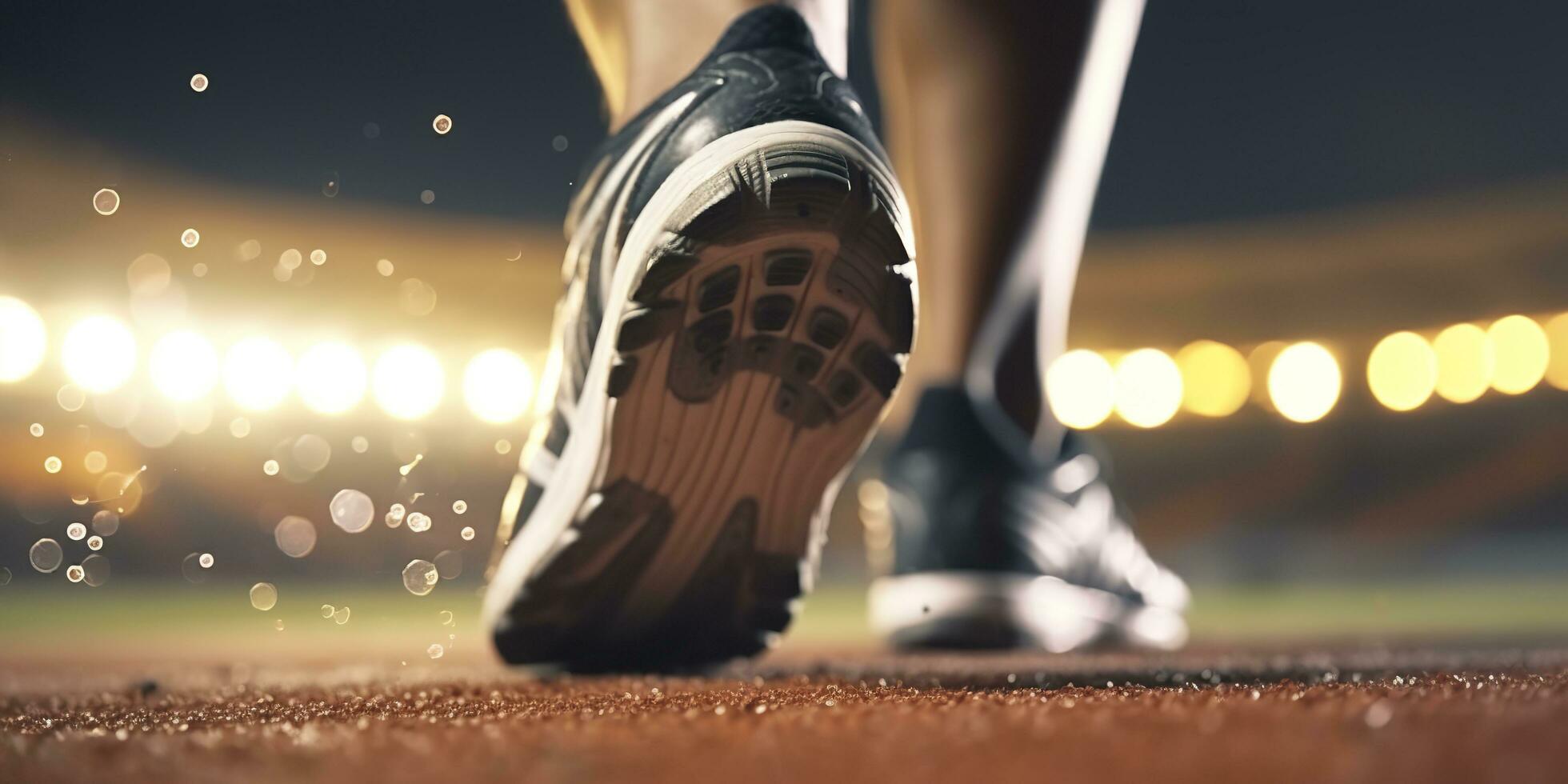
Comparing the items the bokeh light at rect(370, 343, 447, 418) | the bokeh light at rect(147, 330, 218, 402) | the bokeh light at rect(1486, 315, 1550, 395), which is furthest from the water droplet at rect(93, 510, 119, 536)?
the bokeh light at rect(1486, 315, 1550, 395)

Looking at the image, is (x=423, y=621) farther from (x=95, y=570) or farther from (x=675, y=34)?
(x=95, y=570)

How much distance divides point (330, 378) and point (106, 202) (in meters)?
1.49

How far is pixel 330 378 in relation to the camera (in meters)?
6.45

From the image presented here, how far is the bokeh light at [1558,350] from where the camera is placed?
19.8 feet

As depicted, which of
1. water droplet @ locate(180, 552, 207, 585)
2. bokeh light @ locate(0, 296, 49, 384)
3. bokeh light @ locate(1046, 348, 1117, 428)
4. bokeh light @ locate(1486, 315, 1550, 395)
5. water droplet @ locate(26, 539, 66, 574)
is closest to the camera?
water droplet @ locate(26, 539, 66, 574)

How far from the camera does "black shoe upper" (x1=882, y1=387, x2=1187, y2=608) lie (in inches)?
26.4

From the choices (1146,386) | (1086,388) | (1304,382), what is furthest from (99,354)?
(1304,382)

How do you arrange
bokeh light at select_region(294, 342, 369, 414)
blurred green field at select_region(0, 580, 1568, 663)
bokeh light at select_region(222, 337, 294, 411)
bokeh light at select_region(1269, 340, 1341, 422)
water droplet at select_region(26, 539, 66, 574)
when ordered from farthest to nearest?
bokeh light at select_region(1269, 340, 1341, 422) < bokeh light at select_region(294, 342, 369, 414) < bokeh light at select_region(222, 337, 294, 411) < water droplet at select_region(26, 539, 66, 574) < blurred green field at select_region(0, 580, 1568, 663)

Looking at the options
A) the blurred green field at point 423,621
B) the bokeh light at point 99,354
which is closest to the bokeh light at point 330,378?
the bokeh light at point 99,354

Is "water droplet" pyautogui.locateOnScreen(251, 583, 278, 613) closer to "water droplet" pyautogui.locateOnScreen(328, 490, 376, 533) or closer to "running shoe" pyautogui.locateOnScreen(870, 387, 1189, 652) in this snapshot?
"water droplet" pyautogui.locateOnScreen(328, 490, 376, 533)

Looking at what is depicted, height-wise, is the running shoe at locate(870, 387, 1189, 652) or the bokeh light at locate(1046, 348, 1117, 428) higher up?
the bokeh light at locate(1046, 348, 1117, 428)

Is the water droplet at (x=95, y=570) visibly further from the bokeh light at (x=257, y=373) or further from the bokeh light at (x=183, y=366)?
the bokeh light at (x=257, y=373)

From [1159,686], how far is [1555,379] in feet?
22.7

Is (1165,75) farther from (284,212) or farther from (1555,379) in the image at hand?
(284,212)
